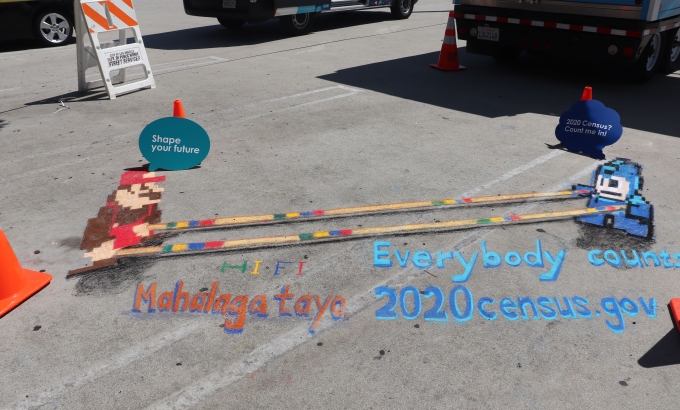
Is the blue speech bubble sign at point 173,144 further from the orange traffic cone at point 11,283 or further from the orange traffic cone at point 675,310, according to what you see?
the orange traffic cone at point 675,310

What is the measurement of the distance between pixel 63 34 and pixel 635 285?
12.1 m

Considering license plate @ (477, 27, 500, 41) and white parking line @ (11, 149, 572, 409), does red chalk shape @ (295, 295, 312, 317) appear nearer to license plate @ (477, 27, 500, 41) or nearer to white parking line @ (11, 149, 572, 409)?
white parking line @ (11, 149, 572, 409)

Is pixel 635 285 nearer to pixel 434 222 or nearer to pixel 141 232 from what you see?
pixel 434 222

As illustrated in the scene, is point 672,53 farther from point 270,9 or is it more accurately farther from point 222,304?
point 222,304

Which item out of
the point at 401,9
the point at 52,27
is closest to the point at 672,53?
the point at 401,9

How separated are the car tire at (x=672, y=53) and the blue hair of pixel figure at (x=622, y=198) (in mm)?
4274

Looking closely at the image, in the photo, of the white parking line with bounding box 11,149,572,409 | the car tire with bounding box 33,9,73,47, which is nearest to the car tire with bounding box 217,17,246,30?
the car tire with bounding box 33,9,73,47

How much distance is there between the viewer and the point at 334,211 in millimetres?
5172

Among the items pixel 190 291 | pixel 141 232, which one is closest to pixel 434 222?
pixel 190 291

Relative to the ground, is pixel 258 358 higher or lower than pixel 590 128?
lower

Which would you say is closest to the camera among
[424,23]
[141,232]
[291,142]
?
[141,232]

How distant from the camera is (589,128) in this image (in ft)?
21.2

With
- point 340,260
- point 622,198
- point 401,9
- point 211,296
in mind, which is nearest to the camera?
point 211,296

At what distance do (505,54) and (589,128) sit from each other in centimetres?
466
